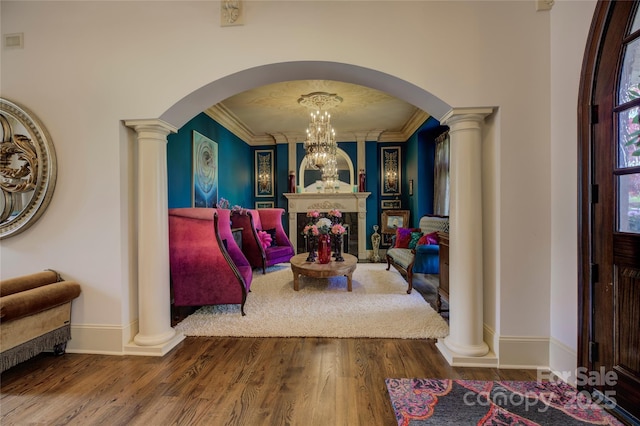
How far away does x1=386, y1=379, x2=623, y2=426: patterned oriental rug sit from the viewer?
1.53 m

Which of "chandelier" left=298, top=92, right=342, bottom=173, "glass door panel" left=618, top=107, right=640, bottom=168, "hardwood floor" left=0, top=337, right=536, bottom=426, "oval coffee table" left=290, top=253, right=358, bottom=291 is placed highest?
"chandelier" left=298, top=92, right=342, bottom=173

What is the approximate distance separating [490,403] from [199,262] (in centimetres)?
266

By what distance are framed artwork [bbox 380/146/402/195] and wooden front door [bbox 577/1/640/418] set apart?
521cm

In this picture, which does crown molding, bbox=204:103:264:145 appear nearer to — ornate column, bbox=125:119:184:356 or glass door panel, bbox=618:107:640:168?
ornate column, bbox=125:119:184:356

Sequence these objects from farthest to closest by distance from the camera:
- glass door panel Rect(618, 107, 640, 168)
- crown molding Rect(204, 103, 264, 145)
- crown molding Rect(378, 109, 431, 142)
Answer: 1. crown molding Rect(378, 109, 431, 142)
2. crown molding Rect(204, 103, 264, 145)
3. glass door panel Rect(618, 107, 640, 168)

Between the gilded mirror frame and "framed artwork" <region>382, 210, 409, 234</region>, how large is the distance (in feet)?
19.6

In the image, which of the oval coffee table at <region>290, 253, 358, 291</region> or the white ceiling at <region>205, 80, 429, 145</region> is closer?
the oval coffee table at <region>290, 253, 358, 291</region>

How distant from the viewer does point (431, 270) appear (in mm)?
3678

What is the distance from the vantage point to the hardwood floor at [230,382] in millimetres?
1589

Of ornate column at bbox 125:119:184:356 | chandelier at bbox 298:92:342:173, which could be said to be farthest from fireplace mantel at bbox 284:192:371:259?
ornate column at bbox 125:119:184:356

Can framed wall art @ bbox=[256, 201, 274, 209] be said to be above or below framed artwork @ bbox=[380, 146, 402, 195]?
below

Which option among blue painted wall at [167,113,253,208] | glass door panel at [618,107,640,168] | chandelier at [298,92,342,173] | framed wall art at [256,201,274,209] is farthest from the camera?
framed wall art at [256,201,274,209]

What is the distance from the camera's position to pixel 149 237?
231cm

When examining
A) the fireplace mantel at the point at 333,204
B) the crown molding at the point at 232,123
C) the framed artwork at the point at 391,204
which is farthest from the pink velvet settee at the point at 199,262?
the framed artwork at the point at 391,204
